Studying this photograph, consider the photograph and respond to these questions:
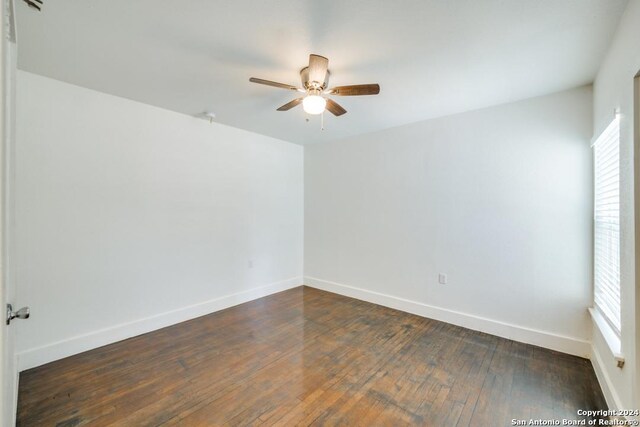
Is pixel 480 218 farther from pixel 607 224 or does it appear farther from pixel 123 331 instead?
pixel 123 331

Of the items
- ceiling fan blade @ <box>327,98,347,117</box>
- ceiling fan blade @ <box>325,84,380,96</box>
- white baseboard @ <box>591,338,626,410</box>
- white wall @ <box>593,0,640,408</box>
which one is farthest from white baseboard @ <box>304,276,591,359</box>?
ceiling fan blade @ <box>325,84,380,96</box>

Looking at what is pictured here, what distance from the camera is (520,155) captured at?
299 centimetres

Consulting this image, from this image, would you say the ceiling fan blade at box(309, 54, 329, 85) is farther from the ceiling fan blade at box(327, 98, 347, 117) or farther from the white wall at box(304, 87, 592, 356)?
the white wall at box(304, 87, 592, 356)

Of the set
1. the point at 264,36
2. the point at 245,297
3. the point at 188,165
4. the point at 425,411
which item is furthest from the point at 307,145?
the point at 425,411

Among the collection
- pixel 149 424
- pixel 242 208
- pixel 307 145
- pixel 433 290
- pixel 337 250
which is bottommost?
pixel 149 424

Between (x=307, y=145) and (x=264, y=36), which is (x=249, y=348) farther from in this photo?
(x=307, y=145)

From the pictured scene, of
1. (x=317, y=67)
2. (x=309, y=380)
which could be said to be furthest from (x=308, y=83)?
(x=309, y=380)

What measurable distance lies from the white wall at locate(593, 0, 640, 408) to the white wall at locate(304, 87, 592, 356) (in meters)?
0.75

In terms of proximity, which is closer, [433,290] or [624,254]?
[624,254]

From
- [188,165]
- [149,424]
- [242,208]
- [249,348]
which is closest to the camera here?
[149,424]

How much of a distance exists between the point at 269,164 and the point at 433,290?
3.03 metres

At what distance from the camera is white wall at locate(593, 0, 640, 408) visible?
160 cm

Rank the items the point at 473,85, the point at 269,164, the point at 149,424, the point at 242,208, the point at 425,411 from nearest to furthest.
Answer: the point at 149,424 → the point at 425,411 → the point at 473,85 → the point at 242,208 → the point at 269,164
